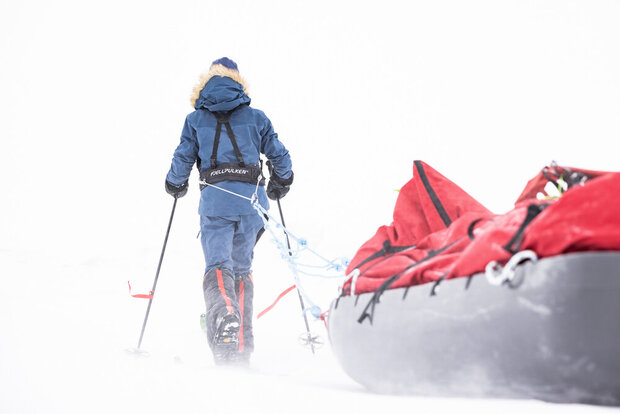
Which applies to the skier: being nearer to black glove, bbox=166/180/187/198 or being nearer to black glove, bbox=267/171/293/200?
black glove, bbox=166/180/187/198

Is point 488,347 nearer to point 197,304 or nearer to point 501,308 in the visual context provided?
point 501,308

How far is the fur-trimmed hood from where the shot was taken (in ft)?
10.2

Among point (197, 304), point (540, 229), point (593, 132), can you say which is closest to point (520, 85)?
point (593, 132)

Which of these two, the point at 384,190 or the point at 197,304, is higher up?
the point at 384,190

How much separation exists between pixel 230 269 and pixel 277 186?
0.80 meters

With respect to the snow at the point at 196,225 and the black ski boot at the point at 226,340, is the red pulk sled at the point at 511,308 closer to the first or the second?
the snow at the point at 196,225

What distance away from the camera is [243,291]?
3.25m

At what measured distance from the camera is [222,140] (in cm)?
310

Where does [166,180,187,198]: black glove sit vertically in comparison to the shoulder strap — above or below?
below

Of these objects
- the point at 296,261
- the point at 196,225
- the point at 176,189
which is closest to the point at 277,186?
the point at 176,189

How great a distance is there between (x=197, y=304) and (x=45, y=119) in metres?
73.6

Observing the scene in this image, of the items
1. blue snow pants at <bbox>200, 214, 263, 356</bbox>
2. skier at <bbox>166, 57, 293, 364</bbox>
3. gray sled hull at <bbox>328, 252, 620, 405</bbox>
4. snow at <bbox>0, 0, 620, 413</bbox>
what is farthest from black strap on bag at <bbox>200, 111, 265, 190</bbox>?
gray sled hull at <bbox>328, 252, 620, 405</bbox>

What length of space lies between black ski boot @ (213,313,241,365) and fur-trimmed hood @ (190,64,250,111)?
1453 mm

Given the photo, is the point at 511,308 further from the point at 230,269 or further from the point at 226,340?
the point at 230,269
